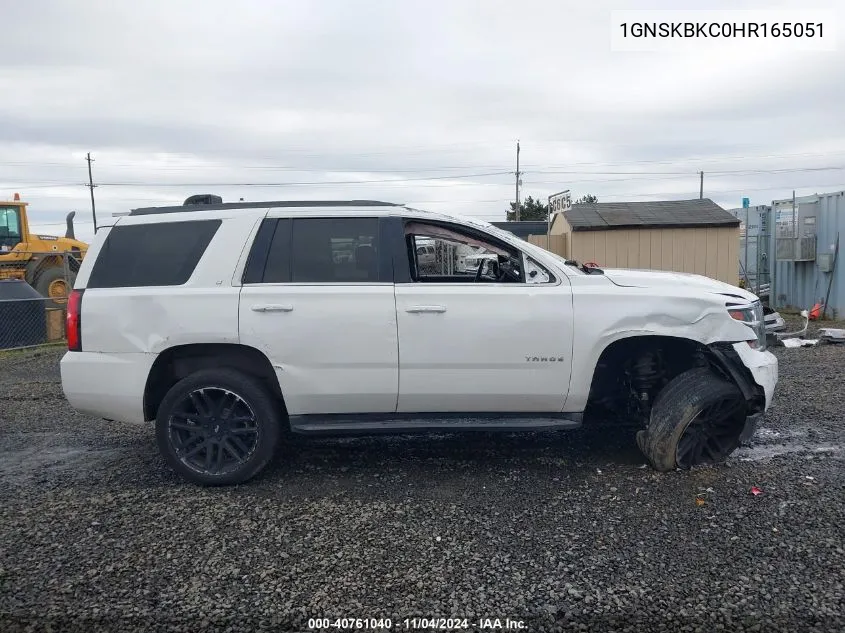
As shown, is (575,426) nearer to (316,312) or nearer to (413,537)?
(413,537)

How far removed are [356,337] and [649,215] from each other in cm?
1018

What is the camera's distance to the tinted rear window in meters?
5.04

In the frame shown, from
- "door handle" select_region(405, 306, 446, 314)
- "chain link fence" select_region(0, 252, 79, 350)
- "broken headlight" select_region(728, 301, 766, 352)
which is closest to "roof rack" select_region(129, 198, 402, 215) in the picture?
"door handle" select_region(405, 306, 446, 314)

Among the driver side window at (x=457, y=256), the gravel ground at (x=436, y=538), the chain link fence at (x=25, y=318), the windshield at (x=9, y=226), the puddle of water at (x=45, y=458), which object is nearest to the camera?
the gravel ground at (x=436, y=538)

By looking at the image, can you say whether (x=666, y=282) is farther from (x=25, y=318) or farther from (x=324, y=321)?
(x=25, y=318)

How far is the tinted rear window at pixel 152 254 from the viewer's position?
5.04 meters

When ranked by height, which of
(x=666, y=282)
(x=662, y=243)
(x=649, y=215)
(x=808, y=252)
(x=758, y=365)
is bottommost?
(x=758, y=365)

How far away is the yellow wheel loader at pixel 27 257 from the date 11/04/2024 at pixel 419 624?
51.7 feet

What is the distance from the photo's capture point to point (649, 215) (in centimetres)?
1368

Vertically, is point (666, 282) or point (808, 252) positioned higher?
point (666, 282)

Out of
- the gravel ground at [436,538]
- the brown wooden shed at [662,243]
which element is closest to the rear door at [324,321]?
the gravel ground at [436,538]

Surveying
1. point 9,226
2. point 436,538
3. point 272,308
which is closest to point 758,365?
point 436,538

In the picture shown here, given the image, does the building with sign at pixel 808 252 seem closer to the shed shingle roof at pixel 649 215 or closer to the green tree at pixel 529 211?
the shed shingle roof at pixel 649 215

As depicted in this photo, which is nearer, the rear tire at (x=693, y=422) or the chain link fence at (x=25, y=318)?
the rear tire at (x=693, y=422)
